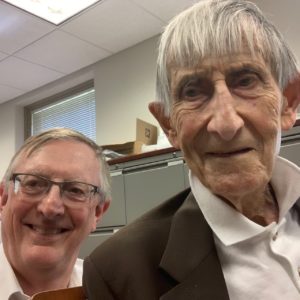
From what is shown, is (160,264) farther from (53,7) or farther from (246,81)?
(53,7)

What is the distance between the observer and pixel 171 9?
2.96 m

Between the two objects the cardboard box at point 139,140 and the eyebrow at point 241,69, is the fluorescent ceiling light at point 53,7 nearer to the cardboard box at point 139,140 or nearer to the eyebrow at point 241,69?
the cardboard box at point 139,140

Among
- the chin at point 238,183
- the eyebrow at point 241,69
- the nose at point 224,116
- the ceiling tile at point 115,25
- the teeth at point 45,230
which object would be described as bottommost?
the teeth at point 45,230

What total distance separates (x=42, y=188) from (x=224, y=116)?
728mm

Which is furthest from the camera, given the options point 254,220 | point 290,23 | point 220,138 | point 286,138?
point 290,23

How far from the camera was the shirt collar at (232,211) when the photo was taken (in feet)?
2.50

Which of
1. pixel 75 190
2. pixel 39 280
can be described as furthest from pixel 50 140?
pixel 39 280

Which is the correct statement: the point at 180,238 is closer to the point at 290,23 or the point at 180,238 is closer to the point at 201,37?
the point at 201,37

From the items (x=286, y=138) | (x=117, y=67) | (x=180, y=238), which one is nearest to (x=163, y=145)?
(x=286, y=138)

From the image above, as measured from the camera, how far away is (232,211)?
2.54 feet

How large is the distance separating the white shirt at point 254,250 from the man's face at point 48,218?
21.2 inches

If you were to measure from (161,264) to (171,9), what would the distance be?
257cm

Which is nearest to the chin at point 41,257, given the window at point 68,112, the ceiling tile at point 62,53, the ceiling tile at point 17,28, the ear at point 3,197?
the ear at point 3,197

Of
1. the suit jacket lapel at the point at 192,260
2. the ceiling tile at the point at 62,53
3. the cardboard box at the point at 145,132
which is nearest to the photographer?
the suit jacket lapel at the point at 192,260
